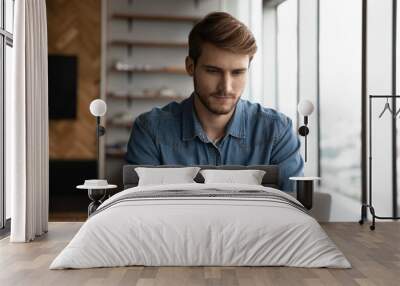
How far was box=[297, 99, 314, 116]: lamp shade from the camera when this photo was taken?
21.7ft

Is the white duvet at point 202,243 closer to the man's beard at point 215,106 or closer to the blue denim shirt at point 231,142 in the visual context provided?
the blue denim shirt at point 231,142

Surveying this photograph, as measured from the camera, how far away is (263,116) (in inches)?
269

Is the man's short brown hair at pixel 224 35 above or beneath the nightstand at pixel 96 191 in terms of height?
above

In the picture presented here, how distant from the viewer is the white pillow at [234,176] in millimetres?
6168

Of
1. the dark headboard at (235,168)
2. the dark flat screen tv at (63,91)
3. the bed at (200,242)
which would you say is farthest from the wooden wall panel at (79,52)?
the bed at (200,242)

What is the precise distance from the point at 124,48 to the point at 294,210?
3.98 metres

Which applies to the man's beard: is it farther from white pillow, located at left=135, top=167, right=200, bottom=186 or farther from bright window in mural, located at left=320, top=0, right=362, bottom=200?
bright window in mural, located at left=320, top=0, right=362, bottom=200

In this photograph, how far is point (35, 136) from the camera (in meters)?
5.82

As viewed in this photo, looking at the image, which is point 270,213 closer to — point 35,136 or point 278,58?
point 35,136

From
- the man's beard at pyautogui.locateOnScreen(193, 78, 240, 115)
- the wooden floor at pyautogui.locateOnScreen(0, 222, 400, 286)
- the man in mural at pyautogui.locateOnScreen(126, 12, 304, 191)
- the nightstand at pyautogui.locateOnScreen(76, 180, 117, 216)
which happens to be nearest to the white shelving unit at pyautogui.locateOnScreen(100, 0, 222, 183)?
the man in mural at pyautogui.locateOnScreen(126, 12, 304, 191)

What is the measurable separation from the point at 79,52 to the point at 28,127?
2.95 meters

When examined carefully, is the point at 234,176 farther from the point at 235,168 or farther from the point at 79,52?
the point at 79,52

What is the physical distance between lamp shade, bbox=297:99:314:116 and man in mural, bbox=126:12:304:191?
0.28m

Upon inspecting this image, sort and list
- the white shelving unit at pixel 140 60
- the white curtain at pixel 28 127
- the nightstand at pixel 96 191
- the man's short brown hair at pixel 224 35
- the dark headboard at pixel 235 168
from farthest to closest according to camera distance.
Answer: the white shelving unit at pixel 140 60 → the man's short brown hair at pixel 224 35 → the dark headboard at pixel 235 168 → the nightstand at pixel 96 191 → the white curtain at pixel 28 127
